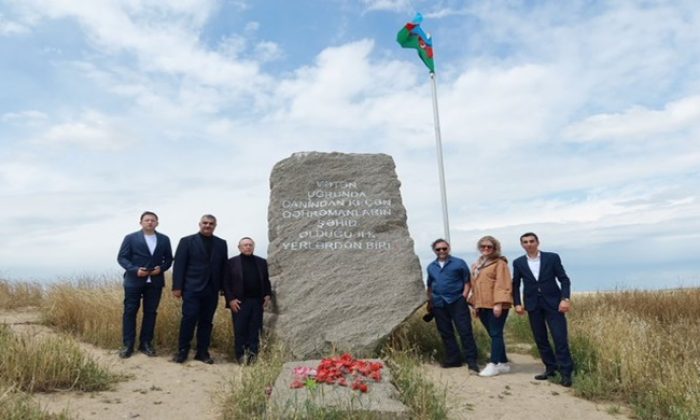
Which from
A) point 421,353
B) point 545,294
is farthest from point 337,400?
point 421,353

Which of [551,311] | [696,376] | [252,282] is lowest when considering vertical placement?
[696,376]

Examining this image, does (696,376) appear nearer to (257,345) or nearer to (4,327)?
(257,345)

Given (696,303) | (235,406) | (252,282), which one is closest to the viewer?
(235,406)

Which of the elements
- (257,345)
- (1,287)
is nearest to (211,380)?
(257,345)

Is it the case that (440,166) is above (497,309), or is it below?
above

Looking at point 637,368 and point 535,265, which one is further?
point 535,265

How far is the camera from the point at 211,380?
6484mm

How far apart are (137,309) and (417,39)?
803 centimetres

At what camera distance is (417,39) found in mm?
12312

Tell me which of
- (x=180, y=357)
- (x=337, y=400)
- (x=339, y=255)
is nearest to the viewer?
(x=337, y=400)

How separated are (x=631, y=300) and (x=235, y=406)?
9292 millimetres

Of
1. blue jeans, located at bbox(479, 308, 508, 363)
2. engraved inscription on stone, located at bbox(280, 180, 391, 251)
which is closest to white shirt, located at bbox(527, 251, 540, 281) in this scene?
blue jeans, located at bbox(479, 308, 508, 363)

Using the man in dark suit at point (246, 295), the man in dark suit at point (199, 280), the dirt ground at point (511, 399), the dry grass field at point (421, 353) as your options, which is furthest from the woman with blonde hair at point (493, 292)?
the man in dark suit at point (199, 280)

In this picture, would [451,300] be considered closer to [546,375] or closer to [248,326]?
[546,375]
